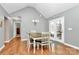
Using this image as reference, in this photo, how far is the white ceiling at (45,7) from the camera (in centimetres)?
419

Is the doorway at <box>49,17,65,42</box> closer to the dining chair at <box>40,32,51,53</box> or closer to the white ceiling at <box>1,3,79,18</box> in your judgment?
the dining chair at <box>40,32,51,53</box>

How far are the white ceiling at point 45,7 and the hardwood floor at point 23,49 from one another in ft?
3.85

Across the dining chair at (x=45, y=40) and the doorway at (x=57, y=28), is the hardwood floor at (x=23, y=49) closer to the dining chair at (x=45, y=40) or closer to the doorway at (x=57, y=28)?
the dining chair at (x=45, y=40)

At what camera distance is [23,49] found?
4535mm

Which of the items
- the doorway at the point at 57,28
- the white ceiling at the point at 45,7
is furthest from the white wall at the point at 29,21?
the doorway at the point at 57,28

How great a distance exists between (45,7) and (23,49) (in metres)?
1.79

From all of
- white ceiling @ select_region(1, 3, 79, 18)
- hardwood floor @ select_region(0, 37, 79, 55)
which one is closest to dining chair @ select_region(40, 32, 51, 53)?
hardwood floor @ select_region(0, 37, 79, 55)

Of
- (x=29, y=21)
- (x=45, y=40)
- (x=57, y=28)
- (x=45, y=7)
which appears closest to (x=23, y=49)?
(x=45, y=40)

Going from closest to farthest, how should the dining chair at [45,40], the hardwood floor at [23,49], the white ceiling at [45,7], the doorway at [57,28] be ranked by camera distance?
the white ceiling at [45,7]
the hardwood floor at [23,49]
the dining chair at [45,40]
the doorway at [57,28]

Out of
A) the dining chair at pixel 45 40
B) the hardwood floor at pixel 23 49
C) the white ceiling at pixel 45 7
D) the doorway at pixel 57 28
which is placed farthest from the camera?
the doorway at pixel 57 28

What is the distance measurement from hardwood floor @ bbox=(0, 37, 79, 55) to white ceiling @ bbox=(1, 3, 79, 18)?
3.85ft

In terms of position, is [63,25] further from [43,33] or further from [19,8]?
[19,8]

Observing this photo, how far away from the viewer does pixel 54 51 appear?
14.7 feet

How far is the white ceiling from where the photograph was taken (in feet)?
13.7
